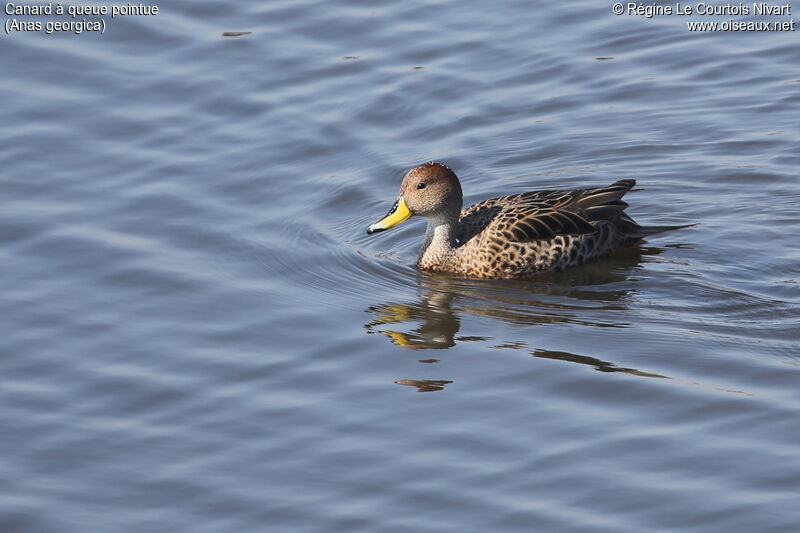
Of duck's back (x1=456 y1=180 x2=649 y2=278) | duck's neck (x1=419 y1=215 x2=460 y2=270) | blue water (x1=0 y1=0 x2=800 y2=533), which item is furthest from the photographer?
duck's neck (x1=419 y1=215 x2=460 y2=270)

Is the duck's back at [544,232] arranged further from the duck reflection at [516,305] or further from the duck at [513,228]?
the duck reflection at [516,305]

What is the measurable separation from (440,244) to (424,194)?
417 millimetres

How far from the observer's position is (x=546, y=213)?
1062 centimetres

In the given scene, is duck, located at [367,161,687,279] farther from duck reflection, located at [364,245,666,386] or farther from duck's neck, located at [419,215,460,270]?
duck reflection, located at [364,245,666,386]

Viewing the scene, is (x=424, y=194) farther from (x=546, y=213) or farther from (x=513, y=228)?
(x=546, y=213)

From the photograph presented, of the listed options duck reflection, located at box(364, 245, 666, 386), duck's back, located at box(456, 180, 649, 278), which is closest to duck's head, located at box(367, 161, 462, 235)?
duck's back, located at box(456, 180, 649, 278)

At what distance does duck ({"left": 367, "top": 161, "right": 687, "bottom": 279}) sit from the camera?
34.4ft

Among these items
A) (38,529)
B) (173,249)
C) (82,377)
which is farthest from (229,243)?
(38,529)

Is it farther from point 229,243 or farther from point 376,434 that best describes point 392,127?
point 376,434

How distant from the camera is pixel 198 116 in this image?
12.8 meters

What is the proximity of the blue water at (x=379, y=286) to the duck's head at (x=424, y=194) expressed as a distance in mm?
431

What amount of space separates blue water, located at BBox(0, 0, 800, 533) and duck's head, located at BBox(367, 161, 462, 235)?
431 mm

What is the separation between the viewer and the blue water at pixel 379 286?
7.10 meters

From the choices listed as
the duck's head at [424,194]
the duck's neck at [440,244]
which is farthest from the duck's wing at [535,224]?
the duck's head at [424,194]
